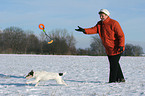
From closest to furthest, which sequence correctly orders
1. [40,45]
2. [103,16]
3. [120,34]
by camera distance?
[120,34] < [103,16] < [40,45]

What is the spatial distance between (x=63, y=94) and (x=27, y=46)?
171ft

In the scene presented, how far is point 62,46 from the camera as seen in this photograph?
151 ft

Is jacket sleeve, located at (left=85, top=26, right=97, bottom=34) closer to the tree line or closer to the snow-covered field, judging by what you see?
the snow-covered field

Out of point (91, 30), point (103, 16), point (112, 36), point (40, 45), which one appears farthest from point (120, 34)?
point (40, 45)

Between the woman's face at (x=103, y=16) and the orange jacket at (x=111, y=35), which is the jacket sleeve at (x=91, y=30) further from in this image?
the woman's face at (x=103, y=16)

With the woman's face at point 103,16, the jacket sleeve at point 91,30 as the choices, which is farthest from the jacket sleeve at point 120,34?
the jacket sleeve at point 91,30

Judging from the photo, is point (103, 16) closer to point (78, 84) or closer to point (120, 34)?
point (120, 34)

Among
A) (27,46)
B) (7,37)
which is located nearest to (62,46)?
(27,46)

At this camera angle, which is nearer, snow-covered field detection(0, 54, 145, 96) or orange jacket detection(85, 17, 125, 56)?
snow-covered field detection(0, 54, 145, 96)

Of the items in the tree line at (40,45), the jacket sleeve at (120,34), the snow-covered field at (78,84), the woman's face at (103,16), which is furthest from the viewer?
the tree line at (40,45)

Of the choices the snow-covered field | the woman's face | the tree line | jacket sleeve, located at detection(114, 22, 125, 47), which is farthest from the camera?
the tree line

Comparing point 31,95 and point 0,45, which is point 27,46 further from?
point 31,95

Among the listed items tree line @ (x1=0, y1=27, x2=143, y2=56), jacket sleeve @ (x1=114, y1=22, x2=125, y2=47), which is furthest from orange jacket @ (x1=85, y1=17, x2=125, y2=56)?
tree line @ (x1=0, y1=27, x2=143, y2=56)

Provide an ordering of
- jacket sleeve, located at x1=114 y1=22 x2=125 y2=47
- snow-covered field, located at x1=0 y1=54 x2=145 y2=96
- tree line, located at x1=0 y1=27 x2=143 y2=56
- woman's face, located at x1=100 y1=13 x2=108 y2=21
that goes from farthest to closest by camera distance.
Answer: tree line, located at x1=0 y1=27 x2=143 y2=56
woman's face, located at x1=100 y1=13 x2=108 y2=21
jacket sleeve, located at x1=114 y1=22 x2=125 y2=47
snow-covered field, located at x1=0 y1=54 x2=145 y2=96
